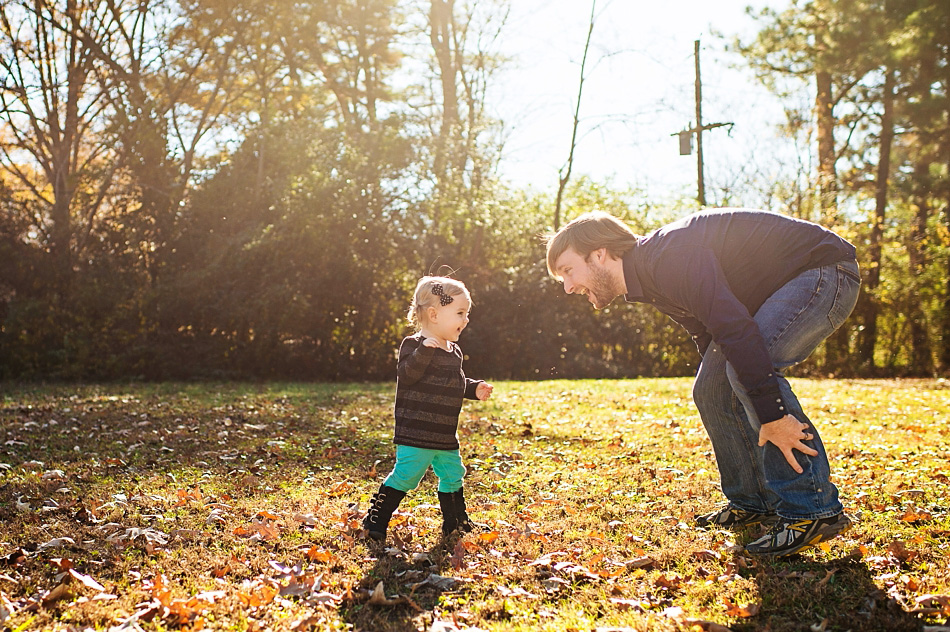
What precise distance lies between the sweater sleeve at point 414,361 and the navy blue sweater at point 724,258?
3.30 feet

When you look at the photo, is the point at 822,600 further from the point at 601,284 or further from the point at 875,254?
the point at 875,254

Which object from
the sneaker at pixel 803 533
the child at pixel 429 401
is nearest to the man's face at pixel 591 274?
the child at pixel 429 401

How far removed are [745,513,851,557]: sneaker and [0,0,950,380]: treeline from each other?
11.5m

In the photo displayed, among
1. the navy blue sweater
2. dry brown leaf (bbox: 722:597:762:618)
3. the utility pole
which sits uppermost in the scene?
the utility pole

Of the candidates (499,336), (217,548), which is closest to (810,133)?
(499,336)

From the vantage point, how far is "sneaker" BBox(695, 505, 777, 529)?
4039mm

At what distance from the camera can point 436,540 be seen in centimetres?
397

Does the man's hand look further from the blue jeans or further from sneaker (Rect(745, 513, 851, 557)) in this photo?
sneaker (Rect(745, 513, 851, 557))

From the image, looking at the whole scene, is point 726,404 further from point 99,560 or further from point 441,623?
point 99,560

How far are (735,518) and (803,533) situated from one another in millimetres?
678

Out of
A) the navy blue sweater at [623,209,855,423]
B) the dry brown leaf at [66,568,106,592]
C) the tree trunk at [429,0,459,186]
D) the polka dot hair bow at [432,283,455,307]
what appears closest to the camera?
the dry brown leaf at [66,568,106,592]

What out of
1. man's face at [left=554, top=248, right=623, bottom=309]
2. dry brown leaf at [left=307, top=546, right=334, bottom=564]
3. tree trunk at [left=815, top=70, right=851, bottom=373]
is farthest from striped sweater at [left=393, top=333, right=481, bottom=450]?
tree trunk at [left=815, top=70, right=851, bottom=373]

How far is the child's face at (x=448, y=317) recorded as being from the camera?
4031 millimetres

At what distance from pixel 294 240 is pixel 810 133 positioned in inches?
576
